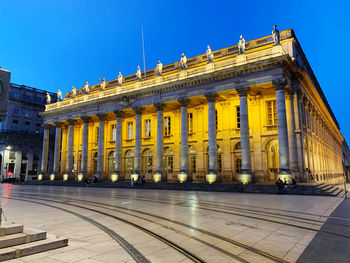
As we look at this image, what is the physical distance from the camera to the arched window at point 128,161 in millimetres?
39494

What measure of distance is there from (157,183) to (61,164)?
23308mm

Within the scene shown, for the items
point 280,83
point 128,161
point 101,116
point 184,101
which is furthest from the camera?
point 128,161

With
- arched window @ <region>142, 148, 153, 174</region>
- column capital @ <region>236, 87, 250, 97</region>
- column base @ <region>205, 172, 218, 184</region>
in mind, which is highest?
column capital @ <region>236, 87, 250, 97</region>

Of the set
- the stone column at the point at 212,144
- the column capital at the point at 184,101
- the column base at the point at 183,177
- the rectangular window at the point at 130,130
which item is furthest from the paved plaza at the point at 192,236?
the rectangular window at the point at 130,130

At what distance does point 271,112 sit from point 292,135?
13.1ft

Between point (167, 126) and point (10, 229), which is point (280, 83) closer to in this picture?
point (167, 126)

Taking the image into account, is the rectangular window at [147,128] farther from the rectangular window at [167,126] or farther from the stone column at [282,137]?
the stone column at [282,137]

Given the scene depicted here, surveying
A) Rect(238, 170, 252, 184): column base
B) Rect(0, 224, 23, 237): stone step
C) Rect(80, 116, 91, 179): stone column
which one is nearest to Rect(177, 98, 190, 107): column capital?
Rect(238, 170, 252, 184): column base

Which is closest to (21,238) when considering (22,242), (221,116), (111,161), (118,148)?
(22,242)

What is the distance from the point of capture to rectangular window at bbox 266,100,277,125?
96.0 ft

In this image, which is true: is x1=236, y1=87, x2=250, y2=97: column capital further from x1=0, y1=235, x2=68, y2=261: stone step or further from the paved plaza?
x1=0, y1=235, x2=68, y2=261: stone step

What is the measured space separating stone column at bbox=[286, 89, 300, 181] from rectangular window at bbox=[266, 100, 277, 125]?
200cm

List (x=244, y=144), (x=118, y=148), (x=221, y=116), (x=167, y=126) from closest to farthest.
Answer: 1. (x=244, y=144)
2. (x=221, y=116)
3. (x=118, y=148)
4. (x=167, y=126)

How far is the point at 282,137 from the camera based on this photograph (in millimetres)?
24531
